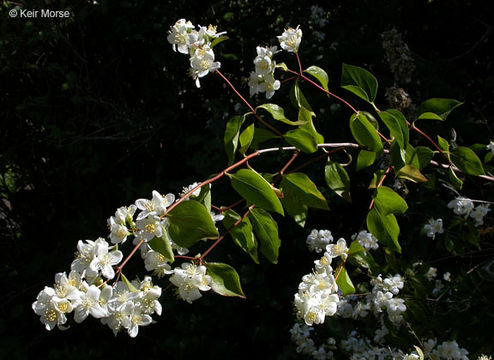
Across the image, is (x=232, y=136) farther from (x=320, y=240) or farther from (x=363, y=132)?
A: (x=320, y=240)

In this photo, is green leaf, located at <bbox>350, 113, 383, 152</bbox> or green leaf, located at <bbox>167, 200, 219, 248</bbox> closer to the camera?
green leaf, located at <bbox>167, 200, 219, 248</bbox>

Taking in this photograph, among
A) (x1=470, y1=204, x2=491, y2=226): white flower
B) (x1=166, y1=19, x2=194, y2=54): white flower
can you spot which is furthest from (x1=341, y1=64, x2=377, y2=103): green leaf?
(x1=470, y1=204, x2=491, y2=226): white flower

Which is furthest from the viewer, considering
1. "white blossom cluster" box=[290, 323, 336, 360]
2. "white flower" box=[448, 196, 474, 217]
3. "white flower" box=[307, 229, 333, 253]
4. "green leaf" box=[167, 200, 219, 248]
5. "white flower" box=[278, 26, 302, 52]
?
"white blossom cluster" box=[290, 323, 336, 360]

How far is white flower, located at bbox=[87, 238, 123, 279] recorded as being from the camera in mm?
860

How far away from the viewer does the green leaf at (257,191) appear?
0.89 meters

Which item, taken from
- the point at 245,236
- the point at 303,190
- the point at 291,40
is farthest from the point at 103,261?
the point at 291,40

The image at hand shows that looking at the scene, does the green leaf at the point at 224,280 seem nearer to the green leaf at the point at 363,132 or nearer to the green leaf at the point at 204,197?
the green leaf at the point at 204,197

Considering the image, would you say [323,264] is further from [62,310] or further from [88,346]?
[88,346]

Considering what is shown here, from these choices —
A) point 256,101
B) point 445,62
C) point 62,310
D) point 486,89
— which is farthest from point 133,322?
point 486,89

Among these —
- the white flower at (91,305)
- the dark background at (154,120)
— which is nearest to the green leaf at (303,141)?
the white flower at (91,305)

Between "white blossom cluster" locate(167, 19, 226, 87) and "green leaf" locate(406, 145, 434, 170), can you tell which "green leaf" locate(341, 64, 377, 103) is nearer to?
"green leaf" locate(406, 145, 434, 170)

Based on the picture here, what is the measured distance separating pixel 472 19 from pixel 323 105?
1.17 meters

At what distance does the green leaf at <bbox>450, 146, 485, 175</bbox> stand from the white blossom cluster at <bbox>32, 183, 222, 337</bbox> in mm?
697

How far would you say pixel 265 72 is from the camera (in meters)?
1.17
